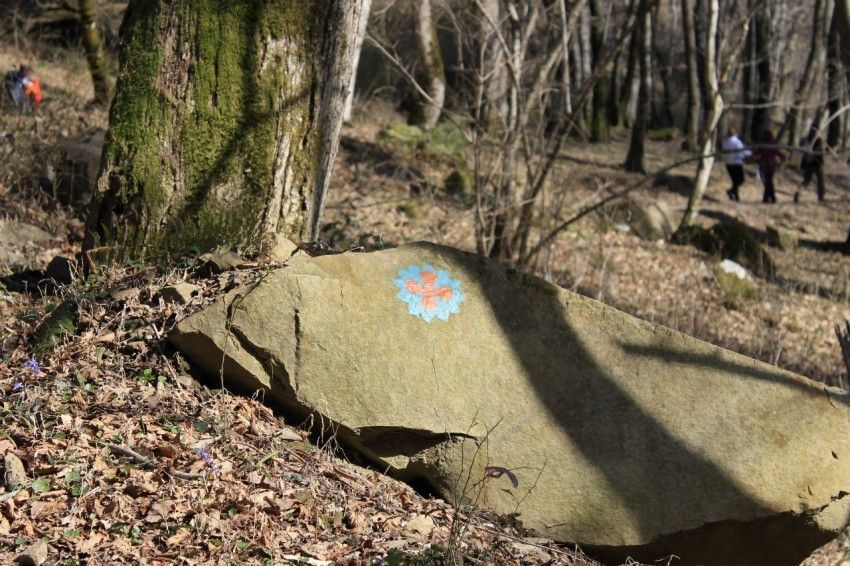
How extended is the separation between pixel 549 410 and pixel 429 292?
0.85 m

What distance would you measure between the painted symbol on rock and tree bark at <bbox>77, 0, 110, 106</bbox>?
30.0 feet

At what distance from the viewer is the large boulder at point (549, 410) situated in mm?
4141

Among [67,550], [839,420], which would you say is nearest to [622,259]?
[839,420]

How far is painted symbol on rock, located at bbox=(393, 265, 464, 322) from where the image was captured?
174 inches

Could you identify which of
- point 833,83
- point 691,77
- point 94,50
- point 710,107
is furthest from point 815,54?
point 94,50

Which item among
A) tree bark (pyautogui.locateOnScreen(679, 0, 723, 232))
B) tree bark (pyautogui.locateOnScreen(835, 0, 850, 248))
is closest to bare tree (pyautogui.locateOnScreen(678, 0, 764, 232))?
tree bark (pyautogui.locateOnScreen(679, 0, 723, 232))

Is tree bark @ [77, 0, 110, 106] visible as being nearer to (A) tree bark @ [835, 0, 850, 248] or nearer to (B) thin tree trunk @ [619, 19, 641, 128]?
(A) tree bark @ [835, 0, 850, 248]

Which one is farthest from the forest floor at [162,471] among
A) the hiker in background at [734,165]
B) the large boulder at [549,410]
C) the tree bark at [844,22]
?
the hiker in background at [734,165]

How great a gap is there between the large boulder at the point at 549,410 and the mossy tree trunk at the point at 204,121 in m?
0.73

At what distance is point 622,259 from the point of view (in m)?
13.7

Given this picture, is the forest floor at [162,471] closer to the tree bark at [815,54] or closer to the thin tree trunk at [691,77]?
the thin tree trunk at [691,77]

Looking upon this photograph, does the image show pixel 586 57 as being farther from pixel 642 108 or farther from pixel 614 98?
pixel 614 98

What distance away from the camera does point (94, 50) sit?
12164mm

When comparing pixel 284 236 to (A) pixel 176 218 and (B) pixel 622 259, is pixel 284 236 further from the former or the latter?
(B) pixel 622 259
